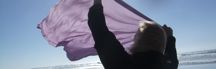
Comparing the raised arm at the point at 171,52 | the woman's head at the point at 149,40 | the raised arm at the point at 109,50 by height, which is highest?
the woman's head at the point at 149,40

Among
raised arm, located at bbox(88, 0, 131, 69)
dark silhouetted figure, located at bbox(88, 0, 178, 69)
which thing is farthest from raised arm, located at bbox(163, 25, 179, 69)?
raised arm, located at bbox(88, 0, 131, 69)

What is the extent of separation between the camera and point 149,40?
3.16m

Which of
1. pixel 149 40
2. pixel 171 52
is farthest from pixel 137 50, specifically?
pixel 171 52

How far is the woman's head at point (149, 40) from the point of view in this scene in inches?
124

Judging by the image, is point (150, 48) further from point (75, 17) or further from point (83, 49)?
Result: point (75, 17)

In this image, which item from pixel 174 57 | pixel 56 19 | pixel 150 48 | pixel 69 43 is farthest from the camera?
pixel 56 19

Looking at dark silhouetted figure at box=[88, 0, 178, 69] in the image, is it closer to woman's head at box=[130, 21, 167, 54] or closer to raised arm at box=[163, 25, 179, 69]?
woman's head at box=[130, 21, 167, 54]

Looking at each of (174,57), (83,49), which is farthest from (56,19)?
(174,57)

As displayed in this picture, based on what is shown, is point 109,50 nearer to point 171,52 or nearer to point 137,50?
point 137,50

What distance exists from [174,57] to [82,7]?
1.85 meters

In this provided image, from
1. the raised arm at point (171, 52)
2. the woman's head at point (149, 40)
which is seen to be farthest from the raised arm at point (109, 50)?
the raised arm at point (171, 52)

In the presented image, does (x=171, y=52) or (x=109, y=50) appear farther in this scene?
(x=171, y=52)

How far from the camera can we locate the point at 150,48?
315cm

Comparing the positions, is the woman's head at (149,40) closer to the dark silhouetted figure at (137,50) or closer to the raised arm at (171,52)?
the dark silhouetted figure at (137,50)
